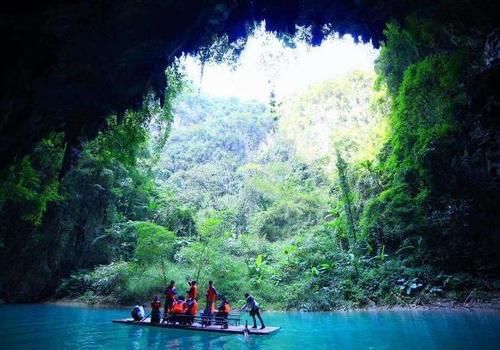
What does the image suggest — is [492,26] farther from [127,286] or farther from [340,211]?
[127,286]

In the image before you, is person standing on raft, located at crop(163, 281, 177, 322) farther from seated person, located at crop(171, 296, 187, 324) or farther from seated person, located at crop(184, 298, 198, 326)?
seated person, located at crop(184, 298, 198, 326)

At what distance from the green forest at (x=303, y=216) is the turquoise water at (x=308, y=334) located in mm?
3157

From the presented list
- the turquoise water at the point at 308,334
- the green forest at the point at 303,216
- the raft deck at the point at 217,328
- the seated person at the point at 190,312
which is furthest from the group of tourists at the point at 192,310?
the green forest at the point at 303,216

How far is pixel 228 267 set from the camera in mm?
20328

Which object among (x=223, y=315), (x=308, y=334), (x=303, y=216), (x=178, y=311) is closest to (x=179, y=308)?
(x=178, y=311)

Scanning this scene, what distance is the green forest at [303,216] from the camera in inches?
542

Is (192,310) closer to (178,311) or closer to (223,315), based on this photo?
(178,311)

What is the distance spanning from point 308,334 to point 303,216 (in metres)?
19.5

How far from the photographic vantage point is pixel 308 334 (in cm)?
1175

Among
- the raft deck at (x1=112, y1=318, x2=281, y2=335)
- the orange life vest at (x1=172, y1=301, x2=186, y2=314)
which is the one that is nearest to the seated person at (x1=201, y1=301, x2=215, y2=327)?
the raft deck at (x1=112, y1=318, x2=281, y2=335)

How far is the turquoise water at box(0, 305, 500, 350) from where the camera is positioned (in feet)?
31.9

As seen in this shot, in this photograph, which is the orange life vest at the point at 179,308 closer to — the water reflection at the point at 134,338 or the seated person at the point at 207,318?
the seated person at the point at 207,318

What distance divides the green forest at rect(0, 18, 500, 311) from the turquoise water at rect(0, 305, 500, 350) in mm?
3157

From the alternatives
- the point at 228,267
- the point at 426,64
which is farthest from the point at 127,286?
the point at 426,64
